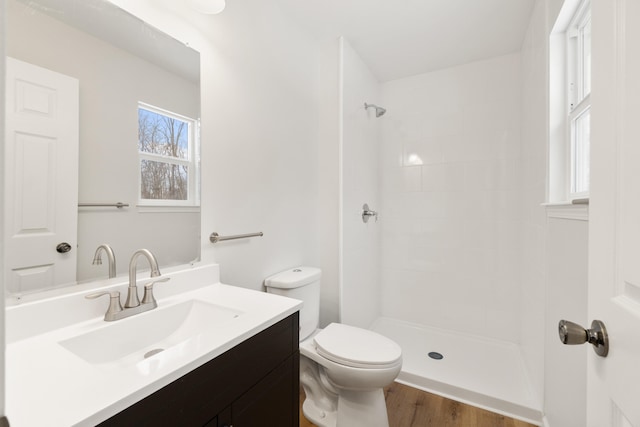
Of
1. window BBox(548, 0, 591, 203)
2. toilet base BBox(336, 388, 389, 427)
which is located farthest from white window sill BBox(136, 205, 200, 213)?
window BBox(548, 0, 591, 203)

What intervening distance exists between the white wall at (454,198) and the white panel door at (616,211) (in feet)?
6.59

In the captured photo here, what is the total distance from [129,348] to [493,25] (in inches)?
103

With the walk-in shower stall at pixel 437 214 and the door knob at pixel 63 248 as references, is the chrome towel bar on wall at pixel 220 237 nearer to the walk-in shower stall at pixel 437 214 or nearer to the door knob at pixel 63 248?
the door knob at pixel 63 248

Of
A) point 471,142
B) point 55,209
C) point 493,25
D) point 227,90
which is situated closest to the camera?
point 55,209

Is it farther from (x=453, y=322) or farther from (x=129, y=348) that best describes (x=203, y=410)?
(x=453, y=322)

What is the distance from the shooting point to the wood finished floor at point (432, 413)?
1.52 metres

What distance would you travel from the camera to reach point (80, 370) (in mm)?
604

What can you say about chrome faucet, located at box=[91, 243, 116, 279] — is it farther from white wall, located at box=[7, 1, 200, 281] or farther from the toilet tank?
the toilet tank

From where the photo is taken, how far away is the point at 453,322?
2.46 m

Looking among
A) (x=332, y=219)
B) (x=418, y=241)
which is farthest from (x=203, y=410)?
(x=418, y=241)

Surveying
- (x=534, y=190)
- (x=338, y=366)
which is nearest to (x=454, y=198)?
(x=534, y=190)

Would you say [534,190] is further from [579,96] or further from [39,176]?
[39,176]

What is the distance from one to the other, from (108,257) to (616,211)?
4.19ft

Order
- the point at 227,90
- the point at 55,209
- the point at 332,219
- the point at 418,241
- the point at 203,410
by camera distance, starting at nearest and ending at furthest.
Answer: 1. the point at 203,410
2. the point at 55,209
3. the point at 227,90
4. the point at 332,219
5. the point at 418,241
